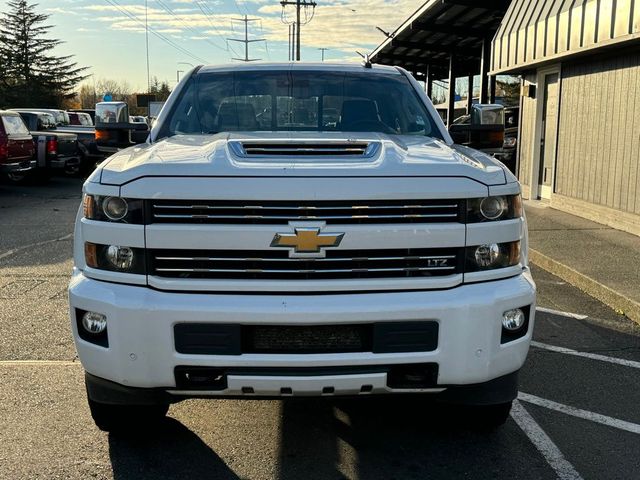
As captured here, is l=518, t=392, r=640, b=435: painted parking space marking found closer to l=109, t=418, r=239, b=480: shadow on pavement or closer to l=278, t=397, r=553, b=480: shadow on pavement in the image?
l=278, t=397, r=553, b=480: shadow on pavement

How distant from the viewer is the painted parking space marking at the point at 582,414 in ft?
12.8

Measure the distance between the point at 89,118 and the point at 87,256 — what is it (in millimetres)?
25581

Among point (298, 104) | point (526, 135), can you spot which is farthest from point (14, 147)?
point (298, 104)

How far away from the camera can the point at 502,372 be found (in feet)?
10.5

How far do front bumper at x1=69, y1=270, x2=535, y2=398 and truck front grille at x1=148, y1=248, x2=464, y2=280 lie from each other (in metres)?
0.09

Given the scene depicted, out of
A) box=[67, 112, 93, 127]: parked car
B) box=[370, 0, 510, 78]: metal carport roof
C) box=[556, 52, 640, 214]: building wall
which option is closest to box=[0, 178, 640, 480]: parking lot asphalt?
box=[556, 52, 640, 214]: building wall

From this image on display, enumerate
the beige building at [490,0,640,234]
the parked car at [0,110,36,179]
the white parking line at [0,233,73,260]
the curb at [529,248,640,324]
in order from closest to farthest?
the curb at [529,248,640,324] → the white parking line at [0,233,73,260] → the beige building at [490,0,640,234] → the parked car at [0,110,36,179]

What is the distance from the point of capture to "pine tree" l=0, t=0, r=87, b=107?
2479 inches

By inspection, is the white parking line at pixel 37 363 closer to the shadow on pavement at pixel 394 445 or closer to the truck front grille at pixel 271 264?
the shadow on pavement at pixel 394 445

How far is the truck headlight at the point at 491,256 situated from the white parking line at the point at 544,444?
1035 mm

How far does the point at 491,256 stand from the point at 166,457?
73.5 inches

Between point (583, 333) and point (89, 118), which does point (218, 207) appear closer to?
point (583, 333)

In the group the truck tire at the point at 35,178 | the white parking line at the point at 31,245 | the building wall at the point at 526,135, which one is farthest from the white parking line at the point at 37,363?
the truck tire at the point at 35,178

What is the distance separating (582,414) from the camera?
13.3 ft
